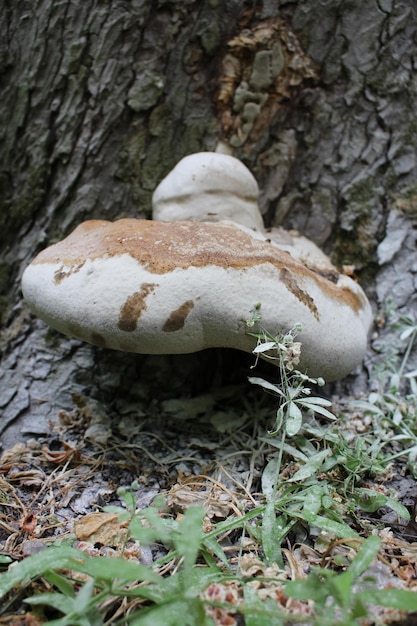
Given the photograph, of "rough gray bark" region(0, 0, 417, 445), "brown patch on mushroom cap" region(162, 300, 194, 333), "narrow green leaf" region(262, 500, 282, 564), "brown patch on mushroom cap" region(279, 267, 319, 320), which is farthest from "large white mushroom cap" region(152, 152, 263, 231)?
"narrow green leaf" region(262, 500, 282, 564)

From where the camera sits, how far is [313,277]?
1.98 meters

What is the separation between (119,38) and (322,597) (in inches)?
105

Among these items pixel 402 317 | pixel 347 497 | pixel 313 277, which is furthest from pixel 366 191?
pixel 347 497

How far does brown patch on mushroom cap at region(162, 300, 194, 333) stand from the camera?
5.76 ft

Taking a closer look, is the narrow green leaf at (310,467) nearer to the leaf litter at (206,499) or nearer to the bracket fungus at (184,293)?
the leaf litter at (206,499)

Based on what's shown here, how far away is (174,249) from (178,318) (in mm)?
265

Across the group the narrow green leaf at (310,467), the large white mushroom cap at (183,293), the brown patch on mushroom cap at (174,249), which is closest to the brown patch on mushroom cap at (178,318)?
the large white mushroom cap at (183,293)

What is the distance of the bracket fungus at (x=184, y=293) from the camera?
5.81 ft

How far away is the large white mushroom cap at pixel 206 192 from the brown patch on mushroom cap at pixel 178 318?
2.21ft

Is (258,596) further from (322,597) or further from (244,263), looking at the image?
(244,263)

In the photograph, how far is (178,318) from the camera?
1769 mm

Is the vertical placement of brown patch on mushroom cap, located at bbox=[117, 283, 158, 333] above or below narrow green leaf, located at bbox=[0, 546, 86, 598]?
above

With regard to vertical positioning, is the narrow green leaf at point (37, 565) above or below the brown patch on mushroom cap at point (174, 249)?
below

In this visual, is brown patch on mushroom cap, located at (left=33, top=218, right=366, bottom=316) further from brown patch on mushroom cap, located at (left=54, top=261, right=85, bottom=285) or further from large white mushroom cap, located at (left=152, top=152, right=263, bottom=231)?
large white mushroom cap, located at (left=152, top=152, right=263, bottom=231)
